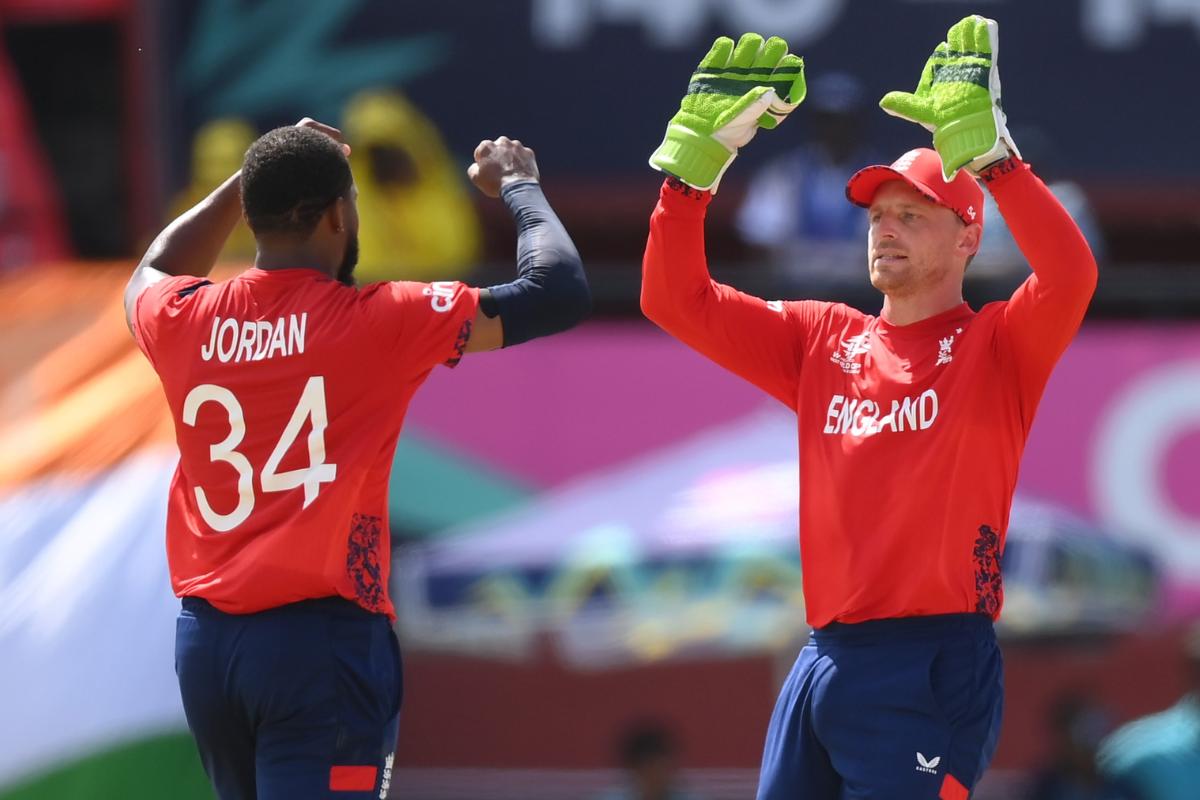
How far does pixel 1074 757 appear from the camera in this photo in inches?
336

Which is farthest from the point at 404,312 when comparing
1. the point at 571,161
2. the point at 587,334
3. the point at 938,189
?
the point at 571,161

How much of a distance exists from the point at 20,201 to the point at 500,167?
655cm

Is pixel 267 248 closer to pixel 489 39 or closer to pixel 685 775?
pixel 685 775

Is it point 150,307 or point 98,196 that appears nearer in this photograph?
point 150,307

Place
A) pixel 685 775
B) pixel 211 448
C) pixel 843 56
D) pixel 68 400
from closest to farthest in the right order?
pixel 211 448 < pixel 68 400 < pixel 685 775 < pixel 843 56

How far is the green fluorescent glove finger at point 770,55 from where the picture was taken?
466 centimetres

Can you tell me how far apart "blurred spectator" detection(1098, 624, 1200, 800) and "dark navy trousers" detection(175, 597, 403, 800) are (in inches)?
151

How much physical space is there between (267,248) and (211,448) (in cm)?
44

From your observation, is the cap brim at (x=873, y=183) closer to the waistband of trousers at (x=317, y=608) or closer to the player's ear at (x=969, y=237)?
the player's ear at (x=969, y=237)

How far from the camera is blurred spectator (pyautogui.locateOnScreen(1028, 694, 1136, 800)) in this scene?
847 centimetres

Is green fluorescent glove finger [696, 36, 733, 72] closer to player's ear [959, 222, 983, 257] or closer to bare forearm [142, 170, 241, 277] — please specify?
player's ear [959, 222, 983, 257]

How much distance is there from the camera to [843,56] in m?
11.3

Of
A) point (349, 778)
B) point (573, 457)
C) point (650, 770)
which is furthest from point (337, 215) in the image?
point (573, 457)

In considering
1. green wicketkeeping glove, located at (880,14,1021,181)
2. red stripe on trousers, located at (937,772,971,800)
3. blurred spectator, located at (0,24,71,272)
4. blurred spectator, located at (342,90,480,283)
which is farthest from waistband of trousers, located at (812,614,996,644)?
blurred spectator, located at (0,24,71,272)
